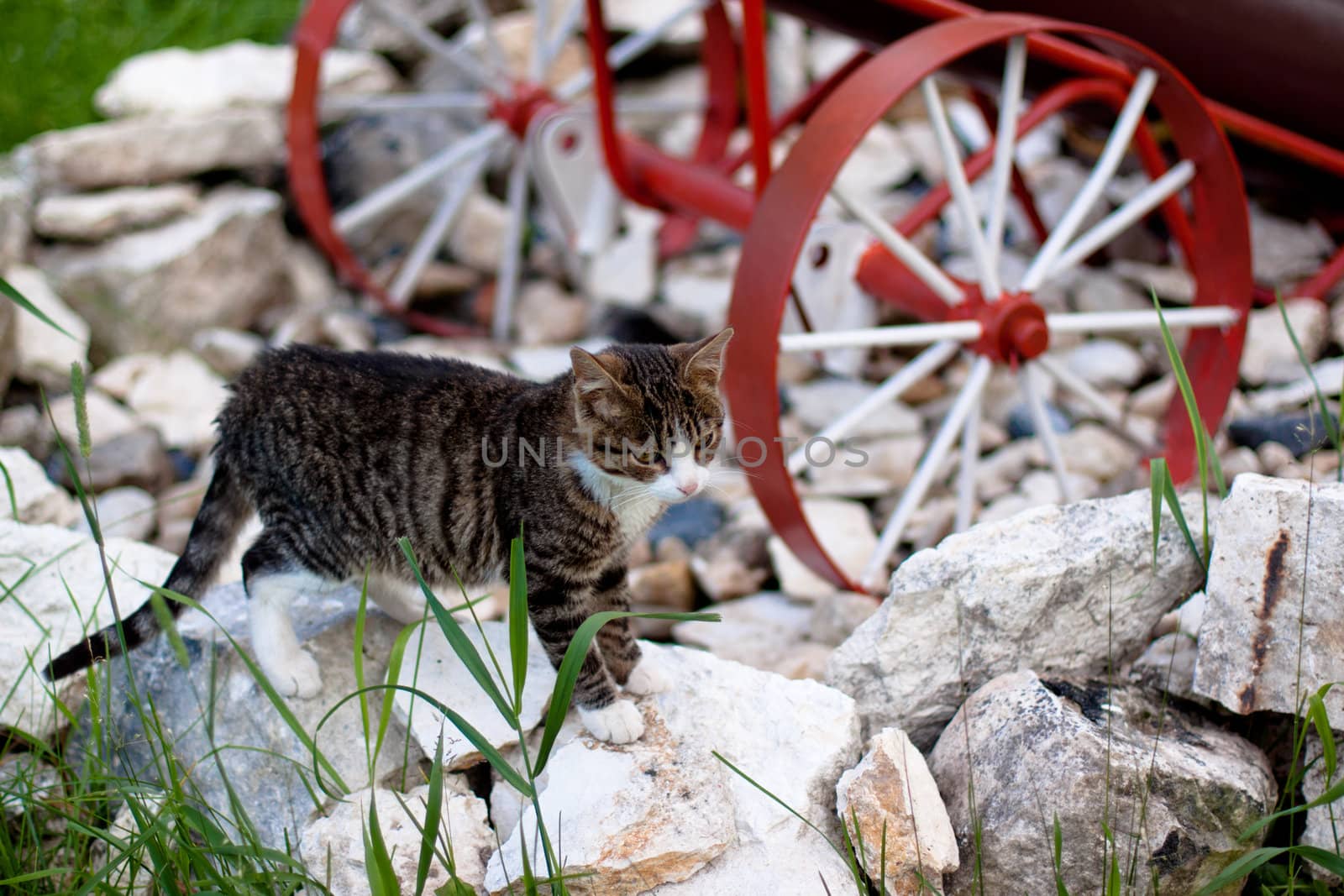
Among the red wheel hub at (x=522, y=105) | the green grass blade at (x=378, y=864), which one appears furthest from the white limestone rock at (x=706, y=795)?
the red wheel hub at (x=522, y=105)

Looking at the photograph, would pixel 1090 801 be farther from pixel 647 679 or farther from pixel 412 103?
pixel 412 103

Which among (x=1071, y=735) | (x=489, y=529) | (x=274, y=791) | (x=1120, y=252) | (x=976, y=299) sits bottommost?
(x=1071, y=735)

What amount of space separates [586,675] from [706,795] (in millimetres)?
333

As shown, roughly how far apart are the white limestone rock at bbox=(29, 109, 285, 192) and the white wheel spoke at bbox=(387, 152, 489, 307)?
940 millimetres

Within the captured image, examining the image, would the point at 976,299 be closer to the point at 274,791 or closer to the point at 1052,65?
the point at 1052,65

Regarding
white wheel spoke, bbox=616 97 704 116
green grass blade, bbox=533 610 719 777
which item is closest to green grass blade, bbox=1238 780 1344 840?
green grass blade, bbox=533 610 719 777

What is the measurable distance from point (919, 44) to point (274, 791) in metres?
2.29

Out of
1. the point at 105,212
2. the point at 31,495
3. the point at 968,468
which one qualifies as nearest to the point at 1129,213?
the point at 968,468

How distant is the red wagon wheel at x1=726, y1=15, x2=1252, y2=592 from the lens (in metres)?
2.84

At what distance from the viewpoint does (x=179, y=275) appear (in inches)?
195

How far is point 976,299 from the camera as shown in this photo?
3.23 m

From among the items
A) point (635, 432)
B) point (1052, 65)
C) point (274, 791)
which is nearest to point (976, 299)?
point (1052, 65)

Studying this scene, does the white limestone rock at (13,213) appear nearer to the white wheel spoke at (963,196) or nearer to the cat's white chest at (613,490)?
the cat's white chest at (613,490)

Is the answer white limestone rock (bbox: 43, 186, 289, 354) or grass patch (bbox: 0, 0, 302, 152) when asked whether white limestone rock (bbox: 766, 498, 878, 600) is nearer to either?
white limestone rock (bbox: 43, 186, 289, 354)
